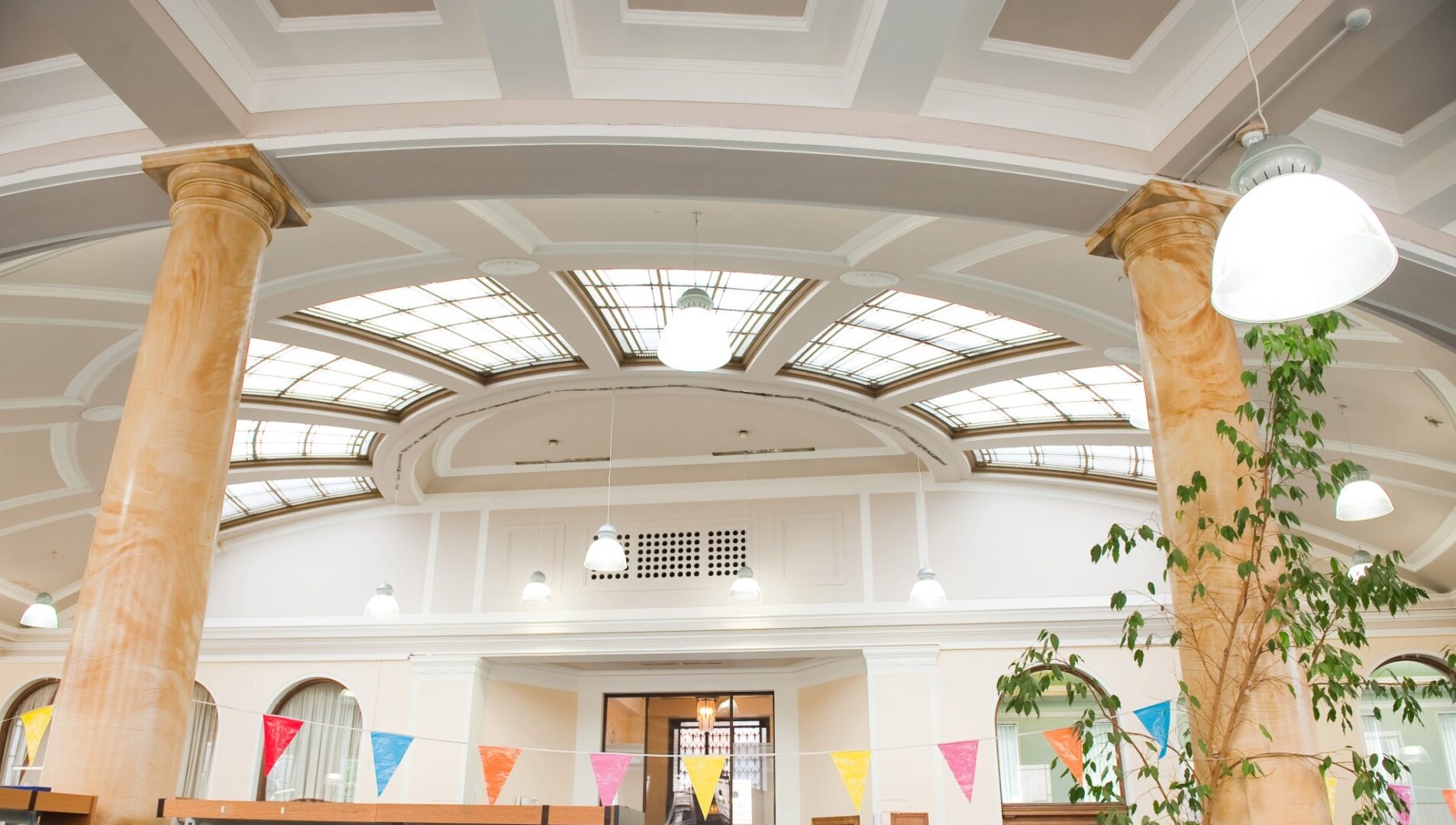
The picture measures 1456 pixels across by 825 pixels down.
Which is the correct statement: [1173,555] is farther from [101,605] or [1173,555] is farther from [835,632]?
[835,632]

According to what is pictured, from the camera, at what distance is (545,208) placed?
6445 mm

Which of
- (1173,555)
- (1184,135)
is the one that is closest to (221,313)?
(1173,555)

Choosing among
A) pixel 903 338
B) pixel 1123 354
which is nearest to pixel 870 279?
pixel 903 338

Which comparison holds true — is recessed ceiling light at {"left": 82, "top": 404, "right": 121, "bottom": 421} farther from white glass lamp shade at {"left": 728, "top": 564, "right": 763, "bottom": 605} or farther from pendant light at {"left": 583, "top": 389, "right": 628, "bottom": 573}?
white glass lamp shade at {"left": 728, "top": 564, "right": 763, "bottom": 605}

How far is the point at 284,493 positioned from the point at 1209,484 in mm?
11787

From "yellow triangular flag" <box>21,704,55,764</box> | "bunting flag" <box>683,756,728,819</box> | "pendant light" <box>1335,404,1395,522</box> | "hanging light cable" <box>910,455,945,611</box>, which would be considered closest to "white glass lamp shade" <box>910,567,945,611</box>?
"hanging light cable" <box>910,455,945,611</box>

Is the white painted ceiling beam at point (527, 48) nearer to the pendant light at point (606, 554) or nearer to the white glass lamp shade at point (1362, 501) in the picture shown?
the pendant light at point (606, 554)

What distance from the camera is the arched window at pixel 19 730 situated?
506 inches

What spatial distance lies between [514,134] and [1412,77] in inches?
151

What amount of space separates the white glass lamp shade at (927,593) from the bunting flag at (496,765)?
4.22m

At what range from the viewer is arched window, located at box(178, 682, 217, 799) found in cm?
1223

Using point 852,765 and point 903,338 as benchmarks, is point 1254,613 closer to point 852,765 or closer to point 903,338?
point 903,338

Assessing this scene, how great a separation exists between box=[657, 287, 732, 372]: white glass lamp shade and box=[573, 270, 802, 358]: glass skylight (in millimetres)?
2162

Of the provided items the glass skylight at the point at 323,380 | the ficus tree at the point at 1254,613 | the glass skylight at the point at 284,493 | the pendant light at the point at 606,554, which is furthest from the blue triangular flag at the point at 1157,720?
the glass skylight at the point at 284,493
